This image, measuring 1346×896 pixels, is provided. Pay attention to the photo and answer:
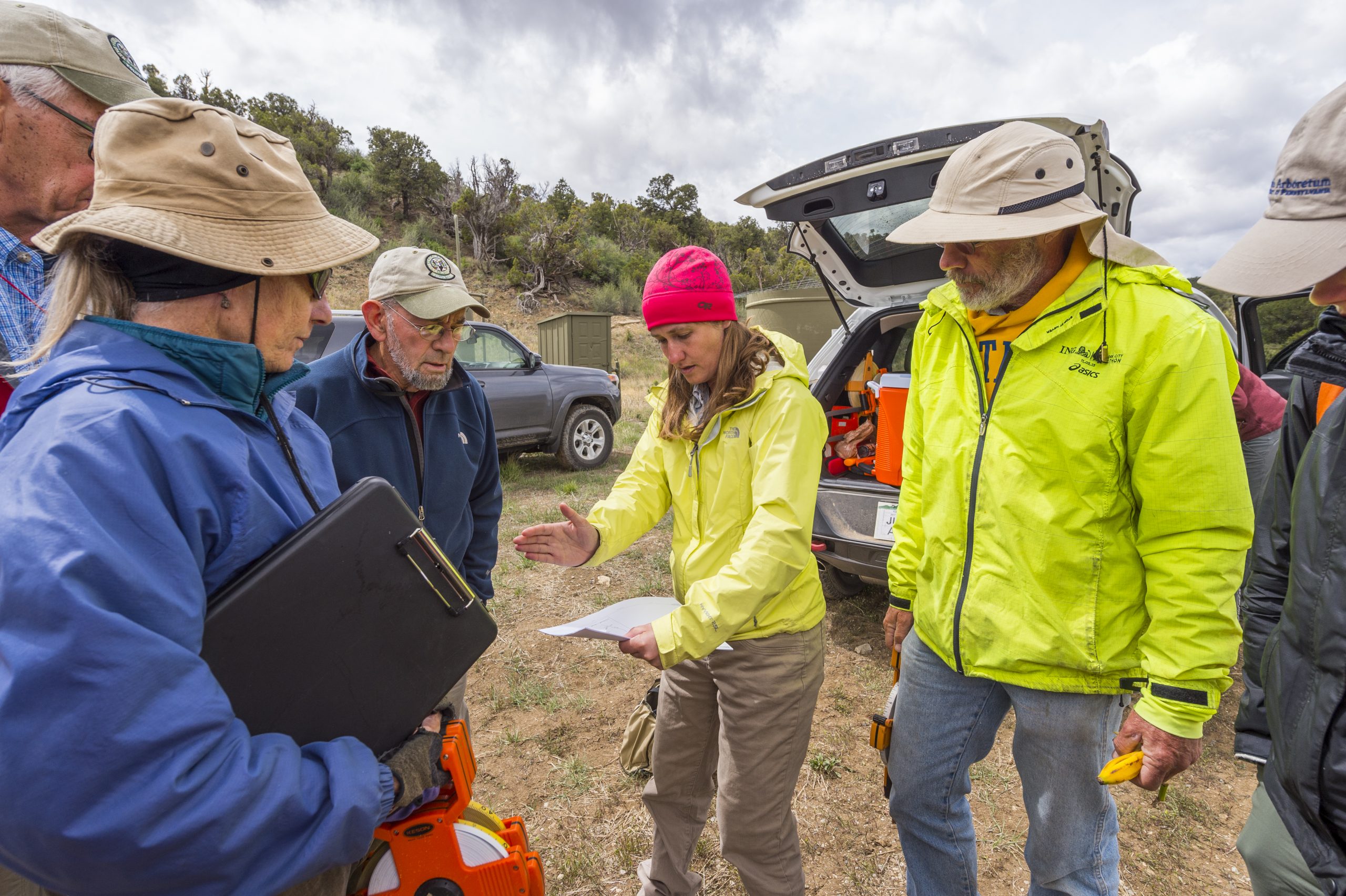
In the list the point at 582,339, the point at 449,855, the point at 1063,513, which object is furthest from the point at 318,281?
the point at 582,339

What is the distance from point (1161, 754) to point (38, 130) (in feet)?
9.41

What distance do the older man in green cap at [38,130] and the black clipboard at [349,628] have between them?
99cm

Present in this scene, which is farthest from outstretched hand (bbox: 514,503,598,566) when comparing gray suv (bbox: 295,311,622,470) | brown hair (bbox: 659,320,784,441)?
gray suv (bbox: 295,311,622,470)

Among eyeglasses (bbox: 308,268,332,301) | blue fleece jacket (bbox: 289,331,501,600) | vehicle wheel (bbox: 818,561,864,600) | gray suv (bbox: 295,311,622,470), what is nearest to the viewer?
eyeglasses (bbox: 308,268,332,301)

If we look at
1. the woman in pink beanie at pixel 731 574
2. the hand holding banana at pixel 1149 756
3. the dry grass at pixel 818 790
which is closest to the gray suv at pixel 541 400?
the dry grass at pixel 818 790

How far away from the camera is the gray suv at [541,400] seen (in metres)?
7.37

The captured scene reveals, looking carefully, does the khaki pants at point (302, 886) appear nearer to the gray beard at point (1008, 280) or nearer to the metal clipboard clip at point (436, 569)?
the metal clipboard clip at point (436, 569)

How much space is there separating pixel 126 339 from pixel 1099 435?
1.89m

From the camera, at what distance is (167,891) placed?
84 centimetres

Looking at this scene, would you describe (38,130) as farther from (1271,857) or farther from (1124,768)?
(1271,857)

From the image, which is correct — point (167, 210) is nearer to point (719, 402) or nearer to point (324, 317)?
point (324, 317)

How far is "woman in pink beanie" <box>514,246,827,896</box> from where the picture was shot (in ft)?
5.60

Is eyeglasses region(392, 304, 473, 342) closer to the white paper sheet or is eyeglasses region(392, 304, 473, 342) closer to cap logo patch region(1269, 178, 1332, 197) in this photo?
the white paper sheet

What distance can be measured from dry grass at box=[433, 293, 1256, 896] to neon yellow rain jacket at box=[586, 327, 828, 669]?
45.0 inches
